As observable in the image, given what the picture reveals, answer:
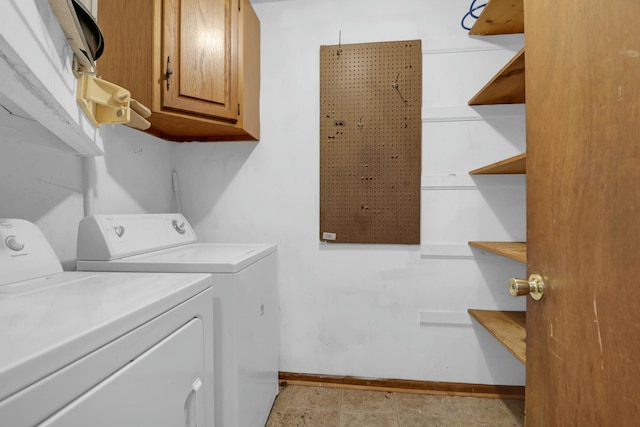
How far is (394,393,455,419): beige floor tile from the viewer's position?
5.57 feet

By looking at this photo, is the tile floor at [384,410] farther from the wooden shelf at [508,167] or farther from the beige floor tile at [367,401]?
the wooden shelf at [508,167]

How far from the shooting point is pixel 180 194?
2074mm

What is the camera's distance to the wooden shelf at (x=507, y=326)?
138 cm

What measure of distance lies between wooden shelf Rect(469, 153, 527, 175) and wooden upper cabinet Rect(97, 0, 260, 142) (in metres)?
1.35

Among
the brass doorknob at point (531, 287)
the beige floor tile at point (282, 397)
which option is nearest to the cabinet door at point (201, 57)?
the brass doorknob at point (531, 287)

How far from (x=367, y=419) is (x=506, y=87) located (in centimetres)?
192

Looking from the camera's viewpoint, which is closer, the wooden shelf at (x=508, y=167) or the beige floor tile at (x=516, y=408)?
the wooden shelf at (x=508, y=167)

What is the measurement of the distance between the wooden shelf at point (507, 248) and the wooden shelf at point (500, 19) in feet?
A: 4.04

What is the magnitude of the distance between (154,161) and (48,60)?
1.14 meters

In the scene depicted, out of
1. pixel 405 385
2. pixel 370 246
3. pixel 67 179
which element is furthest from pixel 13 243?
pixel 405 385

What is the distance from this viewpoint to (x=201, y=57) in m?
1.54

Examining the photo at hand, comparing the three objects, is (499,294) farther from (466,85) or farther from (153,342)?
(153,342)

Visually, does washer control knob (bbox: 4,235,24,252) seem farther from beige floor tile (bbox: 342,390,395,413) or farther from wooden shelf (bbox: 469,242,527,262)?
wooden shelf (bbox: 469,242,527,262)

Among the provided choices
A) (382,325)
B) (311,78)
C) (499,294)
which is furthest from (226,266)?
(499,294)
